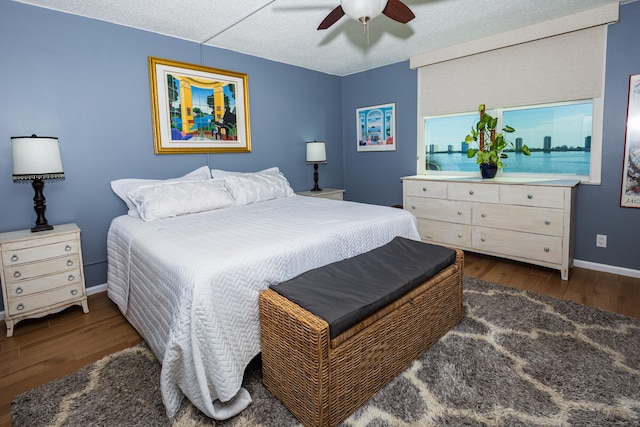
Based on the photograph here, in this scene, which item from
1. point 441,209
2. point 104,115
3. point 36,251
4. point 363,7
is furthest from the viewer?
point 441,209

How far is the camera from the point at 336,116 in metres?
4.98

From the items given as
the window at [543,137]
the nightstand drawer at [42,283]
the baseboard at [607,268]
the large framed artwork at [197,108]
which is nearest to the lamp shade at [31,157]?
the nightstand drawer at [42,283]

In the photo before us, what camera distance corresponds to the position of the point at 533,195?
3064mm

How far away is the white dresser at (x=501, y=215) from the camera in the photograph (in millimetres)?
2961

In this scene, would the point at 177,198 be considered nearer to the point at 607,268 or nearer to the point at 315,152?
the point at 315,152

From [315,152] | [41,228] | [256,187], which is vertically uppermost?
[315,152]

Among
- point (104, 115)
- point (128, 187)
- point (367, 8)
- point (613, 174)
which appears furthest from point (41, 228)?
point (613, 174)

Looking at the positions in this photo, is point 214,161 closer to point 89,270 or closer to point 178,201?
point 178,201

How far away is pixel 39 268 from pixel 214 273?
66.0 inches

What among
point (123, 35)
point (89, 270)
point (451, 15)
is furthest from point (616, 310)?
point (123, 35)

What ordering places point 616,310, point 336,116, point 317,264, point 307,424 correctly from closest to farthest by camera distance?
1. point 307,424
2. point 317,264
3. point 616,310
4. point 336,116

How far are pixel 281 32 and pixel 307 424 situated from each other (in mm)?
3160

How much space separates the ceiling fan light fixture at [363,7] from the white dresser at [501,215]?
84.0 inches

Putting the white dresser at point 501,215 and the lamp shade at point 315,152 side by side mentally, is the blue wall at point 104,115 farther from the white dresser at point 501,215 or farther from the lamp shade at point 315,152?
the lamp shade at point 315,152
